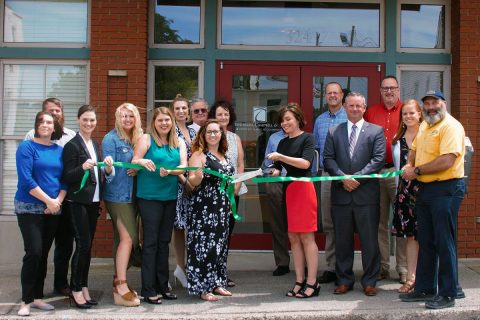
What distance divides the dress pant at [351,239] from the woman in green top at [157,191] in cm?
170

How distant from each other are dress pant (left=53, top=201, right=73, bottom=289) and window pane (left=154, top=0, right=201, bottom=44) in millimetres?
3154

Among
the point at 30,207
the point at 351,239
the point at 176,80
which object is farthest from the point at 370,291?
the point at 176,80

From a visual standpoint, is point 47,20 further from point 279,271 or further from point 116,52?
point 279,271

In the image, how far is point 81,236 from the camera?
5.36 m

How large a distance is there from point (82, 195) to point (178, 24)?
134 inches

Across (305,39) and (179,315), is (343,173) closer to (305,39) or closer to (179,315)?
(179,315)

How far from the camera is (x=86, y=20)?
25.5 ft

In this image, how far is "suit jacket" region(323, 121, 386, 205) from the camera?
5.82 m

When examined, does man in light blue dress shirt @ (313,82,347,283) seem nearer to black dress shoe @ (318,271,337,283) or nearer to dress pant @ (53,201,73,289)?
black dress shoe @ (318,271,337,283)

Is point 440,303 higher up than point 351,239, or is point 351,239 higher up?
point 351,239

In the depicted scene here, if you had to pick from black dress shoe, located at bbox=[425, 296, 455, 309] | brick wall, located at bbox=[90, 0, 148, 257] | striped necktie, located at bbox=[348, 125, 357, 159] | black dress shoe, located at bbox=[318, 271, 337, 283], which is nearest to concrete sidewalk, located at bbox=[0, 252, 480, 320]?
black dress shoe, located at bbox=[425, 296, 455, 309]

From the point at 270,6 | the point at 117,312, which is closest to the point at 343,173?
the point at 117,312

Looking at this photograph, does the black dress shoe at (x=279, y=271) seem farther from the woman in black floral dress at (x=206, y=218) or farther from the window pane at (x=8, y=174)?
the window pane at (x=8, y=174)

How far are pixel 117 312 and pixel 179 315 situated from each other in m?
0.58
